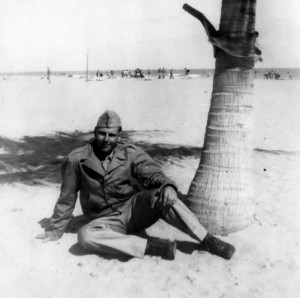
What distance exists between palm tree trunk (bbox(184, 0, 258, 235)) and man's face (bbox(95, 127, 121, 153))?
3.76 feet

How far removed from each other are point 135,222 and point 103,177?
573 millimetres

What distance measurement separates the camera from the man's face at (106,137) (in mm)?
3869

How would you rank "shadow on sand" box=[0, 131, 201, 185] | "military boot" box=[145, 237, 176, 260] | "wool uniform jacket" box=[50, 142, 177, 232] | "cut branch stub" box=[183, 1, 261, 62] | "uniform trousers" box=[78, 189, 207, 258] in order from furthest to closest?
1. "shadow on sand" box=[0, 131, 201, 185]
2. "cut branch stub" box=[183, 1, 261, 62]
3. "wool uniform jacket" box=[50, 142, 177, 232]
4. "military boot" box=[145, 237, 176, 260]
5. "uniform trousers" box=[78, 189, 207, 258]

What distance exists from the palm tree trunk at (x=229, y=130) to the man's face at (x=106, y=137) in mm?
1146

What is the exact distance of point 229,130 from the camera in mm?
4266

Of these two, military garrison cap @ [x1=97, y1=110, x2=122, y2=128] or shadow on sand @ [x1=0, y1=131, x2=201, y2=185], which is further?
shadow on sand @ [x1=0, y1=131, x2=201, y2=185]

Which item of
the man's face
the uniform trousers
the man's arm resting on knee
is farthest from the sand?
the man's face

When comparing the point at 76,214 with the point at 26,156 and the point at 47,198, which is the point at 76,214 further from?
the point at 26,156

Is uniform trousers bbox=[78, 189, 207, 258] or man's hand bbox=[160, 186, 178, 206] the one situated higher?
man's hand bbox=[160, 186, 178, 206]

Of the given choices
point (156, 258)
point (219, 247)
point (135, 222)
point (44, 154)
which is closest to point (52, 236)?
point (135, 222)

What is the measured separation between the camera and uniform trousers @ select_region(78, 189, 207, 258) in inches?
146

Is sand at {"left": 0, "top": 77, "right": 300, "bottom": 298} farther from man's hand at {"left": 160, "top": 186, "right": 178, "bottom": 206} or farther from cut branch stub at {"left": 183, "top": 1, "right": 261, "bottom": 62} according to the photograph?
cut branch stub at {"left": 183, "top": 1, "right": 261, "bottom": 62}

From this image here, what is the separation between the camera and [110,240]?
376 centimetres

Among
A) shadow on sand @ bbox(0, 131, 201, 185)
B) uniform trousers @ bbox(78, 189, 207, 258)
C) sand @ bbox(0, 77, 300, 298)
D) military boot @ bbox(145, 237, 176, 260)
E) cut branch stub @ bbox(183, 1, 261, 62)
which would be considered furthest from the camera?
shadow on sand @ bbox(0, 131, 201, 185)
